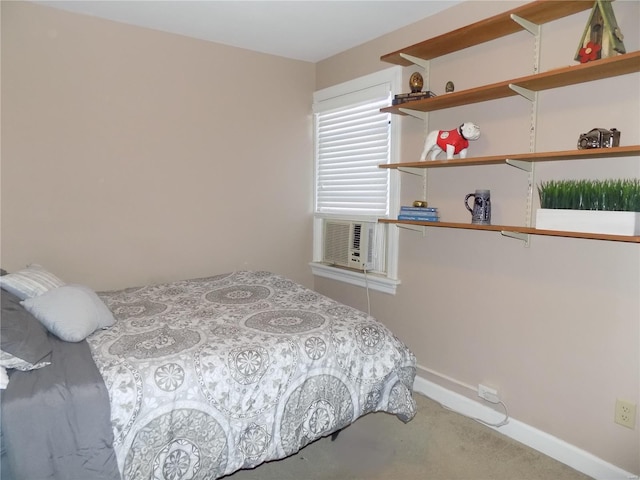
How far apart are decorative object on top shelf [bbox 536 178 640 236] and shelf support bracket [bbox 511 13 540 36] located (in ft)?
2.58

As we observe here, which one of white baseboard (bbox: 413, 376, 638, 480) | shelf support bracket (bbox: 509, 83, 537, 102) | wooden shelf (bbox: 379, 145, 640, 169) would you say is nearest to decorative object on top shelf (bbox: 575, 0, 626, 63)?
shelf support bracket (bbox: 509, 83, 537, 102)

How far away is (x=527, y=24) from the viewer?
218cm

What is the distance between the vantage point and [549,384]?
2.27 meters

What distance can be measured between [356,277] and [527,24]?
6.53ft

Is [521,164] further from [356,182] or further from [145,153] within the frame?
[145,153]

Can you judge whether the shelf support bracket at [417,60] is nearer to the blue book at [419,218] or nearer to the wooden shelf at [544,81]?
the wooden shelf at [544,81]

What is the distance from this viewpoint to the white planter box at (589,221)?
1744 mm

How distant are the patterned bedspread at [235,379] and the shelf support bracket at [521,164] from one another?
3.49 ft

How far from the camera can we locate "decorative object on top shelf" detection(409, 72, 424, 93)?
2688 mm

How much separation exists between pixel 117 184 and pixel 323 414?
211 cm

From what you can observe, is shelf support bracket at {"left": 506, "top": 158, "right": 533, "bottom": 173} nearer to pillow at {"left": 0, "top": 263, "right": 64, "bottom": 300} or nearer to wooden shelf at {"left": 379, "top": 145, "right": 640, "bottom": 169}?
wooden shelf at {"left": 379, "top": 145, "right": 640, "bottom": 169}

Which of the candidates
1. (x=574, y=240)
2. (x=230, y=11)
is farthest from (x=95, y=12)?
(x=574, y=240)

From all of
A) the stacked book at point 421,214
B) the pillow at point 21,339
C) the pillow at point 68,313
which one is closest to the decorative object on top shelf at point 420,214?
the stacked book at point 421,214

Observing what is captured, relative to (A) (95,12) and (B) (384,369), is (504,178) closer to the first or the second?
(B) (384,369)
